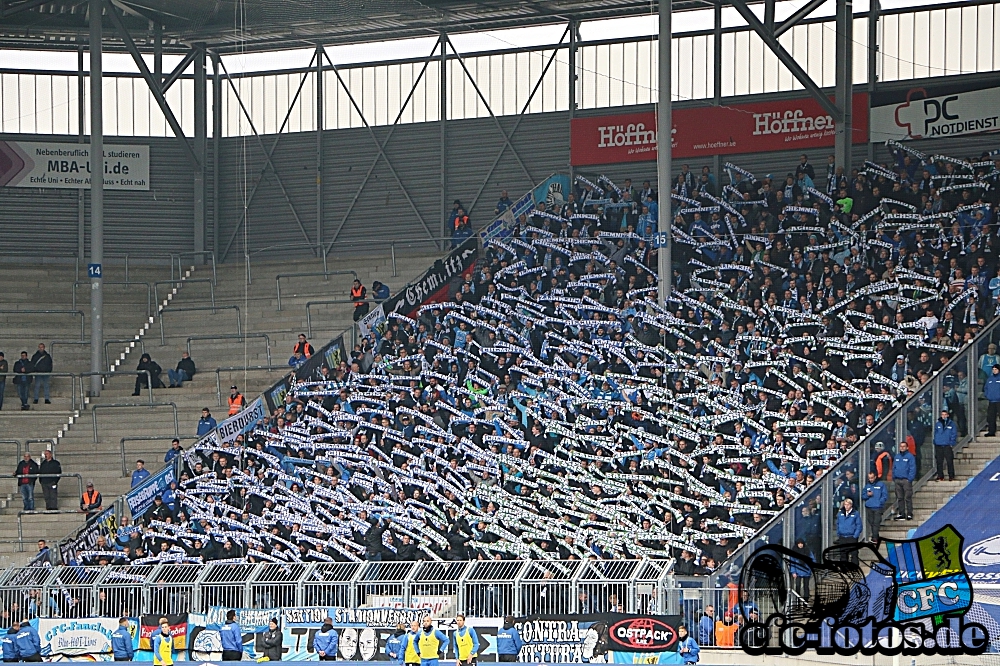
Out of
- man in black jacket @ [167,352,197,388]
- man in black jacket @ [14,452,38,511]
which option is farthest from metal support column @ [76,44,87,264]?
man in black jacket @ [14,452,38,511]

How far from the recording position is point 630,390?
3116cm

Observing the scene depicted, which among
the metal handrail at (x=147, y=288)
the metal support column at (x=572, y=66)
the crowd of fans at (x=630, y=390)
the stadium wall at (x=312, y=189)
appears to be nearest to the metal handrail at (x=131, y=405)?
the crowd of fans at (x=630, y=390)

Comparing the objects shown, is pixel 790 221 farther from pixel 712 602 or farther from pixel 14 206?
pixel 14 206

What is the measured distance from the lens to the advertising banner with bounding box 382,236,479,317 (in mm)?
38500

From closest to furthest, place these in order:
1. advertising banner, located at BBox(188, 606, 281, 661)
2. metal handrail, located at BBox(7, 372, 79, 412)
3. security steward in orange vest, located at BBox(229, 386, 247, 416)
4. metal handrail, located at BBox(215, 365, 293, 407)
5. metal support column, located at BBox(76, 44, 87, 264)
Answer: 1. advertising banner, located at BBox(188, 606, 281, 661)
2. security steward in orange vest, located at BBox(229, 386, 247, 416)
3. metal handrail, located at BBox(7, 372, 79, 412)
4. metal handrail, located at BBox(215, 365, 293, 407)
5. metal support column, located at BBox(76, 44, 87, 264)

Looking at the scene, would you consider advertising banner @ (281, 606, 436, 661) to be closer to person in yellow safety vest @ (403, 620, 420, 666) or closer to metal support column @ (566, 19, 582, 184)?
person in yellow safety vest @ (403, 620, 420, 666)

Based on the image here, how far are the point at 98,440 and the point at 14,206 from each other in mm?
12057

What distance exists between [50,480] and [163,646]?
10045 millimetres

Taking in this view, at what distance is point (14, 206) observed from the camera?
4638 cm

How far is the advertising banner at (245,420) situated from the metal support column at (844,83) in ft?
52.3

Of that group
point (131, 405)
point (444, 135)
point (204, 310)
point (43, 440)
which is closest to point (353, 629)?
point (43, 440)

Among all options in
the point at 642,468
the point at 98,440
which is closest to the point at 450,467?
the point at 642,468

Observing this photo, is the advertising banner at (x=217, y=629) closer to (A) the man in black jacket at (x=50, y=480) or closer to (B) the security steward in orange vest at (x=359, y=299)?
(A) the man in black jacket at (x=50, y=480)

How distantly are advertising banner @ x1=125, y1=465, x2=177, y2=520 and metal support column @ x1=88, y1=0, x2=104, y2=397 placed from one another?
6.83 metres
